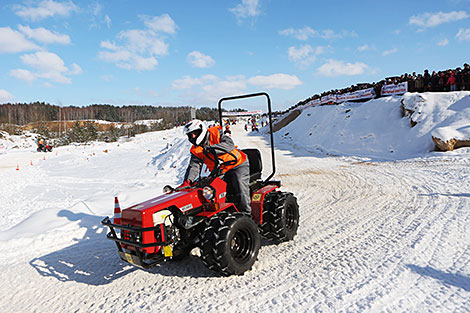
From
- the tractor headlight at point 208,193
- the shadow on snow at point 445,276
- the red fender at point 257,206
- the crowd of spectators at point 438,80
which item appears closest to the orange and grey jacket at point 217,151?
the tractor headlight at point 208,193

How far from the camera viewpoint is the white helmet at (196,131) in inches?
163

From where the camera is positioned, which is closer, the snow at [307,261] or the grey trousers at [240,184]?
the snow at [307,261]

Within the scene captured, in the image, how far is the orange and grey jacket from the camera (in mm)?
4172

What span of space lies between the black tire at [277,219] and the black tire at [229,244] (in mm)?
692

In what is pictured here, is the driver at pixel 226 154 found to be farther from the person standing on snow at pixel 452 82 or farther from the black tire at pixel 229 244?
the person standing on snow at pixel 452 82

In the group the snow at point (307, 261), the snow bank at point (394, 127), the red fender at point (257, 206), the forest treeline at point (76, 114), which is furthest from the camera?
the forest treeline at point (76, 114)

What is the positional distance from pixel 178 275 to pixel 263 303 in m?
1.31

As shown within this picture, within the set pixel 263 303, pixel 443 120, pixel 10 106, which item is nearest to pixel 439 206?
pixel 263 303

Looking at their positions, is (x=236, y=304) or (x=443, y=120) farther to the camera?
(x=443, y=120)

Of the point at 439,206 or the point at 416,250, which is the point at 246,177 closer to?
the point at 416,250

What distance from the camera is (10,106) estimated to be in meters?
117

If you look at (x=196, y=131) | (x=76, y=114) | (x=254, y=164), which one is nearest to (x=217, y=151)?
(x=196, y=131)

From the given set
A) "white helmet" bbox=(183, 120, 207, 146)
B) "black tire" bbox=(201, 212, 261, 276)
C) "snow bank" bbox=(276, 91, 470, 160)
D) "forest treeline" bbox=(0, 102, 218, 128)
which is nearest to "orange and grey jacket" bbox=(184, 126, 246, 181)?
"white helmet" bbox=(183, 120, 207, 146)

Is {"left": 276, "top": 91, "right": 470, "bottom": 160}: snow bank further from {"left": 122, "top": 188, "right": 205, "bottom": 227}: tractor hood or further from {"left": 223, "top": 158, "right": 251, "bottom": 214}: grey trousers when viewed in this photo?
{"left": 122, "top": 188, "right": 205, "bottom": 227}: tractor hood
